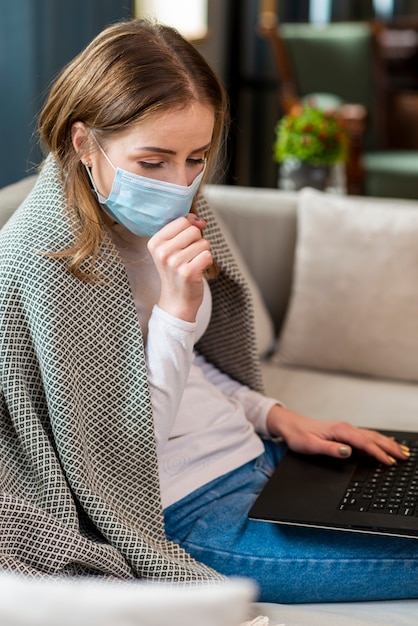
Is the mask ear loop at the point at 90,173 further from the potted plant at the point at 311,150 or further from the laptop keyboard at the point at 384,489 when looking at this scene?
the potted plant at the point at 311,150

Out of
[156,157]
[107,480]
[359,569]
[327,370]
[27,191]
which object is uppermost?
Answer: [156,157]

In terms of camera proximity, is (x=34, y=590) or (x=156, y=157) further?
(x=156, y=157)

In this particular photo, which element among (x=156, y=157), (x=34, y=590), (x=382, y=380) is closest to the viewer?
(x=34, y=590)

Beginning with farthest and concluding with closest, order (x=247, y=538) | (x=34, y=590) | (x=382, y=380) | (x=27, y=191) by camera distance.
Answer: (x=382, y=380) → (x=27, y=191) → (x=247, y=538) → (x=34, y=590)

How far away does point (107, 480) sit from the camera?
50.3 inches

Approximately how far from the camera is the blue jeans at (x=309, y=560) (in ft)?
4.29

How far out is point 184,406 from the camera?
1438 mm

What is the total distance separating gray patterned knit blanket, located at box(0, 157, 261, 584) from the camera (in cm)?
120

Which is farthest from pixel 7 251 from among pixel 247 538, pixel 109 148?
pixel 247 538

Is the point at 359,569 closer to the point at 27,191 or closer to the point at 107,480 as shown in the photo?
the point at 107,480

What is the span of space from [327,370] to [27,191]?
80 centimetres

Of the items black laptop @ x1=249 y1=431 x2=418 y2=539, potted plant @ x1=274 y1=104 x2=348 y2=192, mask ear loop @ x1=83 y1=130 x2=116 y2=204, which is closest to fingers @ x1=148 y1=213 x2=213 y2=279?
mask ear loop @ x1=83 y1=130 x2=116 y2=204

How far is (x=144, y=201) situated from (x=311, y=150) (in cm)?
137

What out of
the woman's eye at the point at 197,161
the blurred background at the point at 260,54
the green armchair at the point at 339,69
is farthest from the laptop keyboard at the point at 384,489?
the green armchair at the point at 339,69
